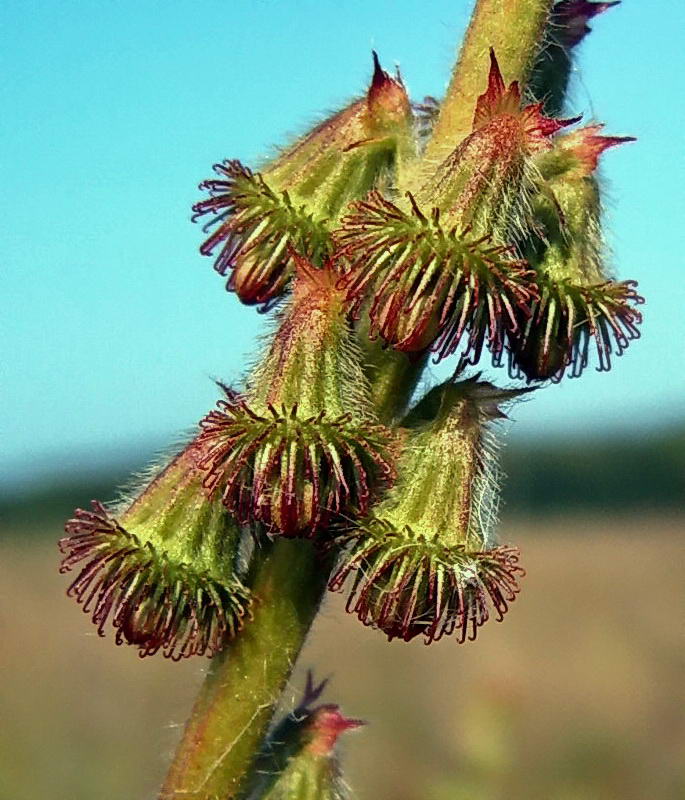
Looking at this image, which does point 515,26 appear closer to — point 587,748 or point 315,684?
point 315,684

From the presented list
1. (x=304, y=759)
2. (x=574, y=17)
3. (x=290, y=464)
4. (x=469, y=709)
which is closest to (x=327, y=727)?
(x=304, y=759)

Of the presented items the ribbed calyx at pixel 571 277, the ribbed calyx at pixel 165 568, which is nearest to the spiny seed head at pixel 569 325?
the ribbed calyx at pixel 571 277

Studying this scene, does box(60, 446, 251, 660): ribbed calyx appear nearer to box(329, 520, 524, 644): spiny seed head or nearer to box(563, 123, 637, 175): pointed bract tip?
box(329, 520, 524, 644): spiny seed head

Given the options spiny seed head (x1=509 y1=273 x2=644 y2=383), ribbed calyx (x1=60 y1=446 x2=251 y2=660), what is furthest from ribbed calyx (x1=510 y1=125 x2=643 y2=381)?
ribbed calyx (x1=60 y1=446 x2=251 y2=660)

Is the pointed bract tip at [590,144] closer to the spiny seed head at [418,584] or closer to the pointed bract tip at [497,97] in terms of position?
the pointed bract tip at [497,97]

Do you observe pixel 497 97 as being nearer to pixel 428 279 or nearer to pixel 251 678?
pixel 428 279

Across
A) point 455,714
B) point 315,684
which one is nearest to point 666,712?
point 455,714
